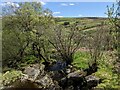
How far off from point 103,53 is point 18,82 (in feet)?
28.3

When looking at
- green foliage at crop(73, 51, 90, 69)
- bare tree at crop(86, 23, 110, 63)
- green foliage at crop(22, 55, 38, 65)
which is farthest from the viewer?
green foliage at crop(22, 55, 38, 65)

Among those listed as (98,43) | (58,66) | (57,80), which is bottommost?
(58,66)

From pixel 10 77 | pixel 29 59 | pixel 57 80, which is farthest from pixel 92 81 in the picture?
pixel 29 59

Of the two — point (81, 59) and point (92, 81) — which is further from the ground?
point (92, 81)

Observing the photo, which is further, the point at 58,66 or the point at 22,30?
the point at 22,30

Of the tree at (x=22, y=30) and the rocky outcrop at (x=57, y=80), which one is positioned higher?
the tree at (x=22, y=30)

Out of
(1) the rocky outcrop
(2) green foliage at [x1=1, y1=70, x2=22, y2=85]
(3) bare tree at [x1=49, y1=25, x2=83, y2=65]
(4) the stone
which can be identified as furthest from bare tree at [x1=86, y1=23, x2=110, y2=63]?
(2) green foliage at [x1=1, y1=70, x2=22, y2=85]

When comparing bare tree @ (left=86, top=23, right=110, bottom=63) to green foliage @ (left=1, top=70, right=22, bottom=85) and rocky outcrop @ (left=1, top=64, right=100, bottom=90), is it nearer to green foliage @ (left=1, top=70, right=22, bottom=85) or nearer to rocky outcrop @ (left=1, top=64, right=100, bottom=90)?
rocky outcrop @ (left=1, top=64, right=100, bottom=90)

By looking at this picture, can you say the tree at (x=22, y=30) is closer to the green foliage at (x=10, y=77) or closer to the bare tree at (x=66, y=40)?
the bare tree at (x=66, y=40)

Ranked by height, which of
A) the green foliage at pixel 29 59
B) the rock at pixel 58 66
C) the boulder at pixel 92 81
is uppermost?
the boulder at pixel 92 81

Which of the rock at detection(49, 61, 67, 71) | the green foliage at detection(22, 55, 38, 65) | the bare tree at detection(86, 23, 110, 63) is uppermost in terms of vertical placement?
the bare tree at detection(86, 23, 110, 63)

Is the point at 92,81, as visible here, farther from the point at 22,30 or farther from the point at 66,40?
the point at 22,30

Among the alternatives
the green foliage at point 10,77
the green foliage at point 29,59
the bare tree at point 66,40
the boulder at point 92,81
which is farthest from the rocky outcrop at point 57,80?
the green foliage at point 29,59

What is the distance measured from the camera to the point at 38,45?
28656mm
